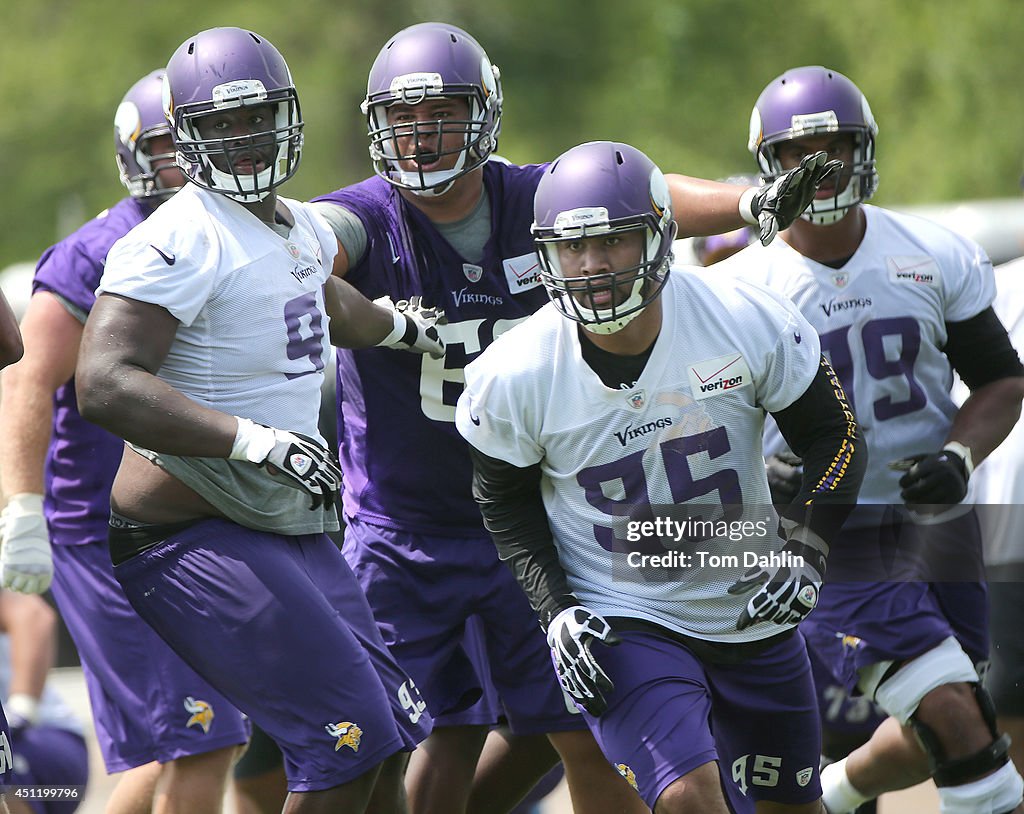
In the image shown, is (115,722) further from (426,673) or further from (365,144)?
(365,144)

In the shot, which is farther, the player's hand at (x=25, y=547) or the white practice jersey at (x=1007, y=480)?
the white practice jersey at (x=1007, y=480)

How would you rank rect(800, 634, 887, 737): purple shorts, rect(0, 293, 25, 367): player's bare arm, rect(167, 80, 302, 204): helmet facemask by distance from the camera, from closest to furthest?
rect(0, 293, 25, 367): player's bare arm < rect(167, 80, 302, 204): helmet facemask < rect(800, 634, 887, 737): purple shorts

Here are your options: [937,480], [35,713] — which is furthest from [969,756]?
[35,713]

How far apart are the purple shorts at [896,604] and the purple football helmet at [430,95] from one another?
1621 millimetres

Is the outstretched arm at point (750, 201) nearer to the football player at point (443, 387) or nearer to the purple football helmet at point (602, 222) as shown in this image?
the football player at point (443, 387)

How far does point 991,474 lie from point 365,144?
16.2 meters

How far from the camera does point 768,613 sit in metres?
3.73

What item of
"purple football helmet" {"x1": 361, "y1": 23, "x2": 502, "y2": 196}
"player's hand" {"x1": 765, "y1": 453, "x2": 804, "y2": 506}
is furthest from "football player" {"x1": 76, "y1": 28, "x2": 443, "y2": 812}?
"player's hand" {"x1": 765, "y1": 453, "x2": 804, "y2": 506}

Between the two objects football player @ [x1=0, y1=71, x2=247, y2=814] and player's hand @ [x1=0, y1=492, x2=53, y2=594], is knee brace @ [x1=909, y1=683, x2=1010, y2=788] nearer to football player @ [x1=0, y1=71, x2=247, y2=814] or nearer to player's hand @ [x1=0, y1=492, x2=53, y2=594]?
football player @ [x1=0, y1=71, x2=247, y2=814]

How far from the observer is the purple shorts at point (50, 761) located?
16.2 ft

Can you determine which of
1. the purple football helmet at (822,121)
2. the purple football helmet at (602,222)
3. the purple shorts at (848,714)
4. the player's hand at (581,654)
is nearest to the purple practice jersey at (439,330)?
the purple football helmet at (602,222)

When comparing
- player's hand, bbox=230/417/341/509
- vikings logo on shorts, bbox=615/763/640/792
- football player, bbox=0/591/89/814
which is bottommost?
football player, bbox=0/591/89/814

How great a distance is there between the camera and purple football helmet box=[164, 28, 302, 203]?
3867mm

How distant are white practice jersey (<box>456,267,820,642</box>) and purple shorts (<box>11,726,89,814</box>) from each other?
6.39 ft
